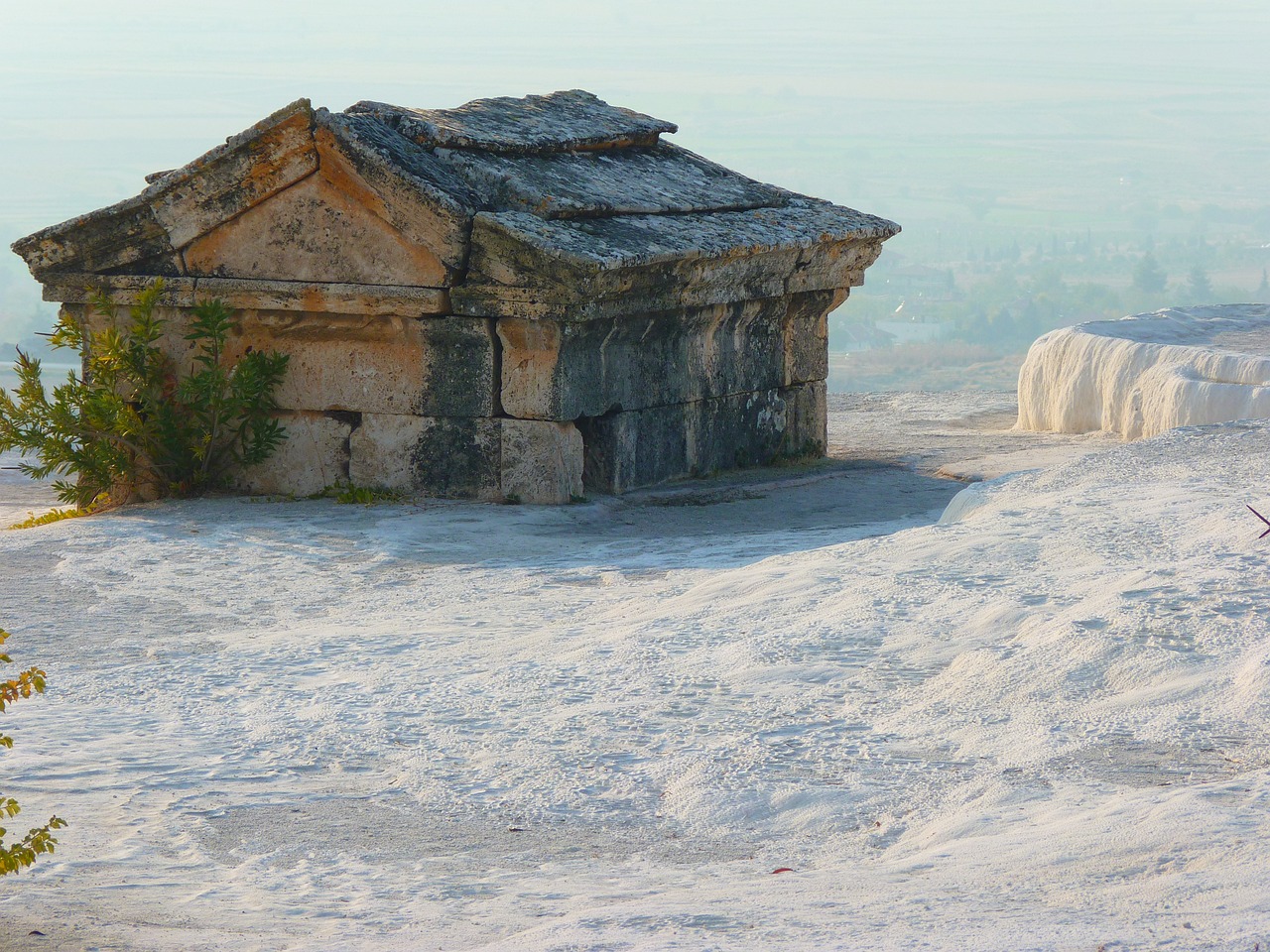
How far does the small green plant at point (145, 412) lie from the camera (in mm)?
8586

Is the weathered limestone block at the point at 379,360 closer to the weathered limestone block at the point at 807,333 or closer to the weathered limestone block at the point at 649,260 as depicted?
the weathered limestone block at the point at 649,260

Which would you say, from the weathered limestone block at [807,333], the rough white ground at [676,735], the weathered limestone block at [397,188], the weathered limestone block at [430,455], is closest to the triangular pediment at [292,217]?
the weathered limestone block at [397,188]

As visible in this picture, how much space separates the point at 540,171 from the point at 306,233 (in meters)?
1.37

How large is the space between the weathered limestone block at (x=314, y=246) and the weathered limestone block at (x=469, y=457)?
800 millimetres

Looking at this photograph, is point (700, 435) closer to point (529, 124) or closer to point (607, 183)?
point (607, 183)

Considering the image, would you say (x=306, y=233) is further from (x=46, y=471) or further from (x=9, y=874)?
(x=9, y=874)

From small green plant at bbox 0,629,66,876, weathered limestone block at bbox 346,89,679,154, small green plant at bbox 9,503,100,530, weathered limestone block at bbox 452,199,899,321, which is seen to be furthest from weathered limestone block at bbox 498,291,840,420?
small green plant at bbox 0,629,66,876

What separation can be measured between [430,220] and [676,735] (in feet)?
14.3

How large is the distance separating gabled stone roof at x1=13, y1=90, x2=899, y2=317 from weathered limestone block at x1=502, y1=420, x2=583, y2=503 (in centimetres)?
66

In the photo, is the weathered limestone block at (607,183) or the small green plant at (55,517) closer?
the small green plant at (55,517)

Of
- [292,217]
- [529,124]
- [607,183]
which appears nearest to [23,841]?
[292,217]

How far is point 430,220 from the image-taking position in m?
8.20

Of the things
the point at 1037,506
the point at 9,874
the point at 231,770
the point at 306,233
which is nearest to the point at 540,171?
the point at 306,233

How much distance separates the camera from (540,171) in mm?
8984
